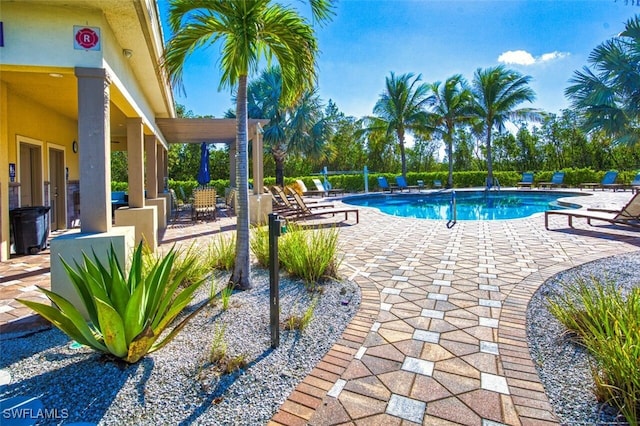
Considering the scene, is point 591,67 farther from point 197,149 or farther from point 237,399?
point 197,149

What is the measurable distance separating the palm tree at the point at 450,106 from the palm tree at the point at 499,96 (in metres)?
0.71

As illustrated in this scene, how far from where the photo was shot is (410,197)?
23.2 m

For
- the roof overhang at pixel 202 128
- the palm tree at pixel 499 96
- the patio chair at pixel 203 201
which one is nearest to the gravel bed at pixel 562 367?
the roof overhang at pixel 202 128

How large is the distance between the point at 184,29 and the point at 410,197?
20.4 m

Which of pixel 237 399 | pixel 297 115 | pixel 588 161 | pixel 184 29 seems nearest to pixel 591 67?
pixel 184 29

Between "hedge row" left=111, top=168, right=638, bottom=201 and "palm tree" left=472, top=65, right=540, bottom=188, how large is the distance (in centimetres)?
255

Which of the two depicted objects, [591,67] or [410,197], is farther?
[410,197]

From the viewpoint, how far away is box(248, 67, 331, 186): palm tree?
21906 mm

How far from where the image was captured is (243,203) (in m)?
4.55

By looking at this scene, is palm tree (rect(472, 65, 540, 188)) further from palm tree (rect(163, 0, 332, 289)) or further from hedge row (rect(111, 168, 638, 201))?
palm tree (rect(163, 0, 332, 289))

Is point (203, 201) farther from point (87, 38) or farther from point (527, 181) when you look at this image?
point (527, 181)

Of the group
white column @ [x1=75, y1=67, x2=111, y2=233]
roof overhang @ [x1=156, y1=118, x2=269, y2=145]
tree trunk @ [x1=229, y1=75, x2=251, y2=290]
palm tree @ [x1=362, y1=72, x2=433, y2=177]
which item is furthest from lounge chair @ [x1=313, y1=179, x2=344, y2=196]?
white column @ [x1=75, y1=67, x2=111, y2=233]

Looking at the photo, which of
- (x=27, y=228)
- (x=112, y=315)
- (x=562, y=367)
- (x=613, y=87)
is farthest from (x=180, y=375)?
(x=613, y=87)

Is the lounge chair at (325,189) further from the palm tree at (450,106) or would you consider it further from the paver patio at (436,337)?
the paver patio at (436,337)
